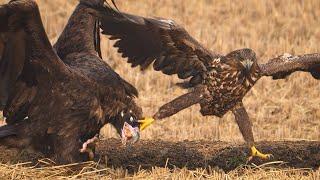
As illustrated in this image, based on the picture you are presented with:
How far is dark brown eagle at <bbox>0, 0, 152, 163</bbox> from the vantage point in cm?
666

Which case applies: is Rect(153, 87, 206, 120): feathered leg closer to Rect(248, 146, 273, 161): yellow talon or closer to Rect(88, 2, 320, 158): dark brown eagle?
Rect(88, 2, 320, 158): dark brown eagle

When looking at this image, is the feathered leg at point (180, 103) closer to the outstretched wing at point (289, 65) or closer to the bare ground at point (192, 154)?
the bare ground at point (192, 154)

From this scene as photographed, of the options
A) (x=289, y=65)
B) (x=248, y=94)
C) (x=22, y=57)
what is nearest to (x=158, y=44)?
(x=289, y=65)

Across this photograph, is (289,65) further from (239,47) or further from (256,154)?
(239,47)

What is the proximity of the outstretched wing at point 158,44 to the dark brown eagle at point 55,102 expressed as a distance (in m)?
0.73

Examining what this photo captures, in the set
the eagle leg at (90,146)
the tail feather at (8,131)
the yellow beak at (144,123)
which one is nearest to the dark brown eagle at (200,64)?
the yellow beak at (144,123)

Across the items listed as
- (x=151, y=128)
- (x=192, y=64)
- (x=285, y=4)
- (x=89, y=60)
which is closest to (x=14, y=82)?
(x=89, y=60)

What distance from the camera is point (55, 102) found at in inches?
270

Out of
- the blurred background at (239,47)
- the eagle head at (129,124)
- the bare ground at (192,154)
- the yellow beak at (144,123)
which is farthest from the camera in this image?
the blurred background at (239,47)

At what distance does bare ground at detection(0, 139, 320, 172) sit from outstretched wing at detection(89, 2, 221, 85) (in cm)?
85

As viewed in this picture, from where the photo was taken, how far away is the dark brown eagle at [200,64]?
24.2 feet

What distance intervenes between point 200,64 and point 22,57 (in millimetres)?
2008

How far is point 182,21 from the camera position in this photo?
48.9 ft

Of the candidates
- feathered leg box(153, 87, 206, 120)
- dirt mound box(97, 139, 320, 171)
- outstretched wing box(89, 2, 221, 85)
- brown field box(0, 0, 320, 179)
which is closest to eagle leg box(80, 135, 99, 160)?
brown field box(0, 0, 320, 179)
